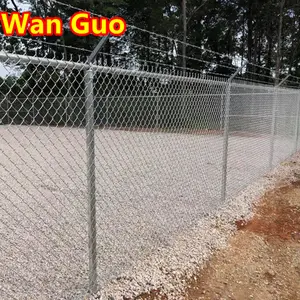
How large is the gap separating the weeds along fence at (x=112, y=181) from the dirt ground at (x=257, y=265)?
1.82 feet

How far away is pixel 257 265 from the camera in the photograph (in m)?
2.88

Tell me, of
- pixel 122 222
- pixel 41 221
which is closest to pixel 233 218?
pixel 122 222

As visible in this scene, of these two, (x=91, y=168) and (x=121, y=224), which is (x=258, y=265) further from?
(x=91, y=168)

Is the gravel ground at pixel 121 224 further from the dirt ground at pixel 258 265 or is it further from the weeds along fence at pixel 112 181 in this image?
the dirt ground at pixel 258 265

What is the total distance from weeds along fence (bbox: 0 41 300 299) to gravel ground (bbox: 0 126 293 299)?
0.01 metres

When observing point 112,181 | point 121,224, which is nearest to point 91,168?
point 121,224

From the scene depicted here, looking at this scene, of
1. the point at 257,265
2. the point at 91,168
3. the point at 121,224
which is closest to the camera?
the point at 91,168

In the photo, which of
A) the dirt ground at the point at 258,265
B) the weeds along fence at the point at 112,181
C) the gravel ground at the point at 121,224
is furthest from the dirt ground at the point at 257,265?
the weeds along fence at the point at 112,181

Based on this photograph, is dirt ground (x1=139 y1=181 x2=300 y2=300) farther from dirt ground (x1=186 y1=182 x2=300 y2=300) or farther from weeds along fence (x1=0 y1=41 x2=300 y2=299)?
weeds along fence (x1=0 y1=41 x2=300 y2=299)

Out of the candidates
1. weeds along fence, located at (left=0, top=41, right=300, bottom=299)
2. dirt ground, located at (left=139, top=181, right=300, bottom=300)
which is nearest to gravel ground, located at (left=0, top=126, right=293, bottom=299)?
weeds along fence, located at (left=0, top=41, right=300, bottom=299)

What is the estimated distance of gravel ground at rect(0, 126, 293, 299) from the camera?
2.50m

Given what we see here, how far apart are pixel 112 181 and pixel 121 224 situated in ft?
6.69

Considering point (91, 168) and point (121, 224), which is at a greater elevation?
point (91, 168)

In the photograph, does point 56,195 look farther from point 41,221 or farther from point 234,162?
point 234,162
